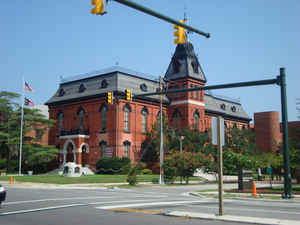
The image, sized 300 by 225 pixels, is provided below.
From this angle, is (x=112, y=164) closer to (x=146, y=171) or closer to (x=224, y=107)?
(x=146, y=171)

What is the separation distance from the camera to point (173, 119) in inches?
2333

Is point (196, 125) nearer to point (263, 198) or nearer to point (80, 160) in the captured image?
point (80, 160)

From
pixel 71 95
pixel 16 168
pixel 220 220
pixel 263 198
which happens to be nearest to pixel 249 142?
pixel 71 95

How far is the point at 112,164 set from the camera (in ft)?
160

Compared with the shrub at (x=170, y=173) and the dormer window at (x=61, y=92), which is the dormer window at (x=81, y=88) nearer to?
the dormer window at (x=61, y=92)

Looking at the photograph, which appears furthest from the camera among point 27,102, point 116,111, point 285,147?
point 116,111

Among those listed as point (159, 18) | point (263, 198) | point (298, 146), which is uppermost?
point (159, 18)

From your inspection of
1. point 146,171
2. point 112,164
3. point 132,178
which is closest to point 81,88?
point 112,164

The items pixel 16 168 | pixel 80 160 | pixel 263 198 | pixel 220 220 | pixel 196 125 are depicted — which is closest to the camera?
pixel 220 220

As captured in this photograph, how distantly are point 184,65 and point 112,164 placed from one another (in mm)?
19339

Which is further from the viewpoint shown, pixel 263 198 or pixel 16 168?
pixel 16 168

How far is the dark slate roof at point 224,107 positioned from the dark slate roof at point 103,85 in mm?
12260

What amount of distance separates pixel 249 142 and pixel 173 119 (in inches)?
536

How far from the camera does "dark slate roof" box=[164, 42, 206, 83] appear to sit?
5806cm
